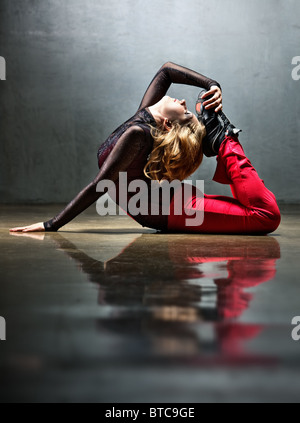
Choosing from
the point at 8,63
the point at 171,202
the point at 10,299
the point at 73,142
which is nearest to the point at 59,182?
the point at 73,142

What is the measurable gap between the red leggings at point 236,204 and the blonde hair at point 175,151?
0.11m

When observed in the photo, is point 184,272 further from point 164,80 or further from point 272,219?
point 164,80

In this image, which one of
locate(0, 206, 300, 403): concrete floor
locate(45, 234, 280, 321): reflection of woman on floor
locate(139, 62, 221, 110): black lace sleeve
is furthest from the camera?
locate(139, 62, 221, 110): black lace sleeve

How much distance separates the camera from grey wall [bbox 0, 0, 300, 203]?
504cm

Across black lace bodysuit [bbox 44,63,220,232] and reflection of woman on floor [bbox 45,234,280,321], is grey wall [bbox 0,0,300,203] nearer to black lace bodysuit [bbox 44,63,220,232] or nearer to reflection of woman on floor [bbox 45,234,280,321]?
black lace bodysuit [bbox 44,63,220,232]

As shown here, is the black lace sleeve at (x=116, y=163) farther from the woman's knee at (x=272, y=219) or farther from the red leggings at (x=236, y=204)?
the woman's knee at (x=272, y=219)

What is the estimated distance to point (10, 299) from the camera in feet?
4.15

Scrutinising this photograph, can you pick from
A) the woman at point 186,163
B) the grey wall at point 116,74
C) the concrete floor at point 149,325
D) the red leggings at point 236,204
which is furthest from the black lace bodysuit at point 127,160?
the grey wall at point 116,74

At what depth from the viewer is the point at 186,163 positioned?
2.49m

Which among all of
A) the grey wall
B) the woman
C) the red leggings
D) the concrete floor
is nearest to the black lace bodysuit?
the woman

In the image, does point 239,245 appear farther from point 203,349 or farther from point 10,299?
point 203,349

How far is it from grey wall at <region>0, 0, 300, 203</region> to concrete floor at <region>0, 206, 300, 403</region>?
10.5 ft

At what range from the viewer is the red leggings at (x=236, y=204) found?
2.44 m
